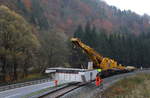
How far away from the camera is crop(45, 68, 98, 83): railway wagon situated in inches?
843

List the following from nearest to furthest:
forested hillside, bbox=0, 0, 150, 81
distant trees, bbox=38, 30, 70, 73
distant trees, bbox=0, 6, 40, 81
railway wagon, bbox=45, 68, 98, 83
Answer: railway wagon, bbox=45, 68, 98, 83 → distant trees, bbox=0, 6, 40, 81 → forested hillside, bbox=0, 0, 150, 81 → distant trees, bbox=38, 30, 70, 73

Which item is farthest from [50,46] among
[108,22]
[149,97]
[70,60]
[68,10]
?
[108,22]

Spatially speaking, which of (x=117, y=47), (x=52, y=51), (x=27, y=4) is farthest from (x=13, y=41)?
(x=27, y=4)

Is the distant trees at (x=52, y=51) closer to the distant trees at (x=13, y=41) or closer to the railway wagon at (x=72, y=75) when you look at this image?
the distant trees at (x=13, y=41)

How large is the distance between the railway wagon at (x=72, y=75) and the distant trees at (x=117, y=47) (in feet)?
166

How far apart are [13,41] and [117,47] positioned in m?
51.2

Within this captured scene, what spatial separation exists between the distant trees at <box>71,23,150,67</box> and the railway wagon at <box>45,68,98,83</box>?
5072cm

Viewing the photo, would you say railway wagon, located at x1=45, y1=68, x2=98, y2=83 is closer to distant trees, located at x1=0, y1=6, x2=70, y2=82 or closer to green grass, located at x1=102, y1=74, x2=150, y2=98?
green grass, located at x1=102, y1=74, x2=150, y2=98

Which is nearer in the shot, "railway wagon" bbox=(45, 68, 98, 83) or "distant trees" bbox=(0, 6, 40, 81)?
"railway wagon" bbox=(45, 68, 98, 83)

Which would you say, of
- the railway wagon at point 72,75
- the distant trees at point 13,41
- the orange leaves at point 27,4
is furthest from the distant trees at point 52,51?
the orange leaves at point 27,4

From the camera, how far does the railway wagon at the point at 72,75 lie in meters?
21.4

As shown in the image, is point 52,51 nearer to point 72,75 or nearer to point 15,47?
point 15,47

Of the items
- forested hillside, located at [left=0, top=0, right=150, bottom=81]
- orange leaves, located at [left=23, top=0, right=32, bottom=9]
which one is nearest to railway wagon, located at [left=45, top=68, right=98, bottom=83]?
A: forested hillside, located at [left=0, top=0, right=150, bottom=81]

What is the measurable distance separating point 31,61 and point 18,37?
22.8 feet
